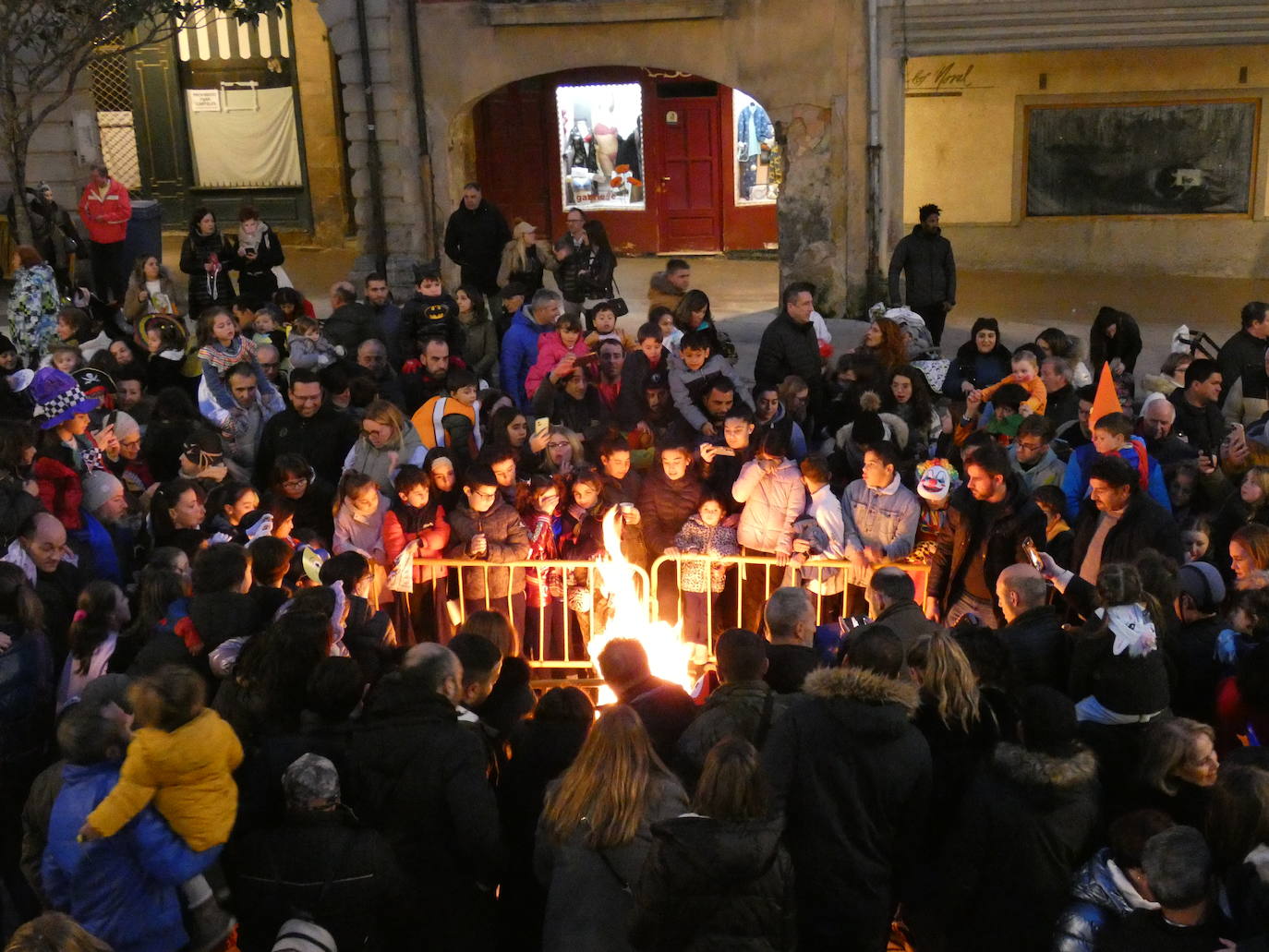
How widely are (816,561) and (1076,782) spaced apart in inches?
124

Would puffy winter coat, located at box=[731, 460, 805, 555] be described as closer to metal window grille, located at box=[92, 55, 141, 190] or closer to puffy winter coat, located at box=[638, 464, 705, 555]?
puffy winter coat, located at box=[638, 464, 705, 555]

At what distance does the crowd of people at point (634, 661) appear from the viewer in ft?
14.6

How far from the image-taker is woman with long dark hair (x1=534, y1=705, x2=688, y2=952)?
4.34 m

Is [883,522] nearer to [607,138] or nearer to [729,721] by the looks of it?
[729,721]

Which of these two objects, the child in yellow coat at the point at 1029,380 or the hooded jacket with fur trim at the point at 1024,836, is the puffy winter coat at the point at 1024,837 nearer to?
the hooded jacket with fur trim at the point at 1024,836

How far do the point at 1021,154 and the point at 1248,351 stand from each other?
944 centimetres

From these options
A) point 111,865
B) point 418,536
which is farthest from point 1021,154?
point 111,865

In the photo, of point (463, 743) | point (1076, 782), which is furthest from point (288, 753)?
point (1076, 782)

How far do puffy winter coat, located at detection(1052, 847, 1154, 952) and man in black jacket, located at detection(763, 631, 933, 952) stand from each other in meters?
0.56

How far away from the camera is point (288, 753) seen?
4.80 m

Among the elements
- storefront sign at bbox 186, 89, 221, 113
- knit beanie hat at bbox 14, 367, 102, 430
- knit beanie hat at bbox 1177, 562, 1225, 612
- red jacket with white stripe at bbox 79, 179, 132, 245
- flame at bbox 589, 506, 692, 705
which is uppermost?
storefront sign at bbox 186, 89, 221, 113

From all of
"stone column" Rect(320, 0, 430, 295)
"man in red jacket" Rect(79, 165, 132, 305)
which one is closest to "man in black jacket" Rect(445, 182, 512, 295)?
"stone column" Rect(320, 0, 430, 295)

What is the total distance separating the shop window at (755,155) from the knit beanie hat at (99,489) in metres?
13.6

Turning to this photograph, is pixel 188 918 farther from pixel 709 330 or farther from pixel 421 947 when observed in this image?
pixel 709 330
